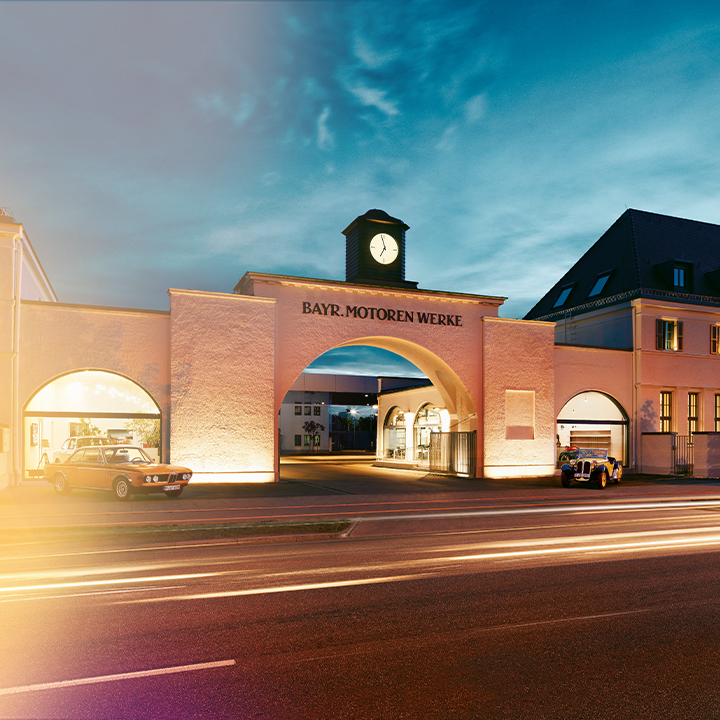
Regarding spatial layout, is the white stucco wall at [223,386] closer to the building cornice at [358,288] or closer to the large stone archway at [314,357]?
the large stone archway at [314,357]

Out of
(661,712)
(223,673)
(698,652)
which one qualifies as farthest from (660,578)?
(223,673)

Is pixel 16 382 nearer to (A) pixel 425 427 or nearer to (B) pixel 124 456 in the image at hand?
(B) pixel 124 456

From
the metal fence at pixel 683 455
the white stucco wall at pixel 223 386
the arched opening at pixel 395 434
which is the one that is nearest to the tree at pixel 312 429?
the arched opening at pixel 395 434

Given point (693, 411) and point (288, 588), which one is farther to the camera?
point (693, 411)

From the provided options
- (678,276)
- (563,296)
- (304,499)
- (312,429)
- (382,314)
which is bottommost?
(312,429)

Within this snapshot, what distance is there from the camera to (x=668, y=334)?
3195 cm

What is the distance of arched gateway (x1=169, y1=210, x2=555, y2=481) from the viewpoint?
22.4 m

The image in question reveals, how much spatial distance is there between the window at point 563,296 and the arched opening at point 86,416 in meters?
26.9

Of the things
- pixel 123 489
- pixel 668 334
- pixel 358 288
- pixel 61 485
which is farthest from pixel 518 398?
pixel 61 485

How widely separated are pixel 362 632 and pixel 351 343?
20783 millimetres

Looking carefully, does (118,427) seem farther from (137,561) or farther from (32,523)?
(137,561)

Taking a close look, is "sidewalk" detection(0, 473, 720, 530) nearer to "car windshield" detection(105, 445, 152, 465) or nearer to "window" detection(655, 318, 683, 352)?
"car windshield" detection(105, 445, 152, 465)

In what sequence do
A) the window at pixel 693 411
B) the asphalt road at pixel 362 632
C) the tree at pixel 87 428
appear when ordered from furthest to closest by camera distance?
the window at pixel 693 411
the tree at pixel 87 428
the asphalt road at pixel 362 632

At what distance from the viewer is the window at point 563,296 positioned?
127 feet
